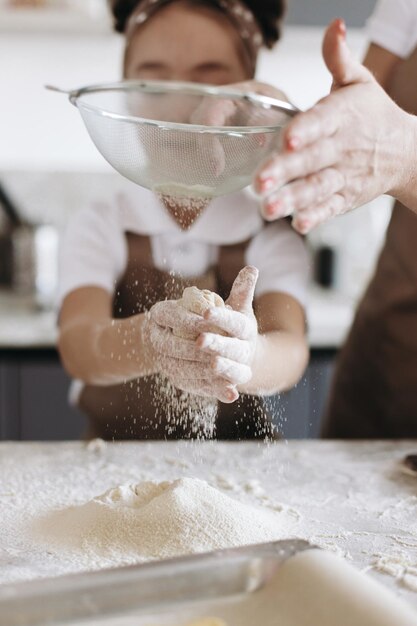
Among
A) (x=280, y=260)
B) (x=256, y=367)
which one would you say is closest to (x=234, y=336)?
(x=256, y=367)

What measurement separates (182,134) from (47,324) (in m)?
1.05

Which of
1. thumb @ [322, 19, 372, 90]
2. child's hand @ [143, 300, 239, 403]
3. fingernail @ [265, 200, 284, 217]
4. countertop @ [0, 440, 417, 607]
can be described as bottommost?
countertop @ [0, 440, 417, 607]

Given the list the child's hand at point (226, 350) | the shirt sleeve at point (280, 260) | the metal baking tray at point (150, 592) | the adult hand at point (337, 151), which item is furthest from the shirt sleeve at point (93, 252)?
the metal baking tray at point (150, 592)

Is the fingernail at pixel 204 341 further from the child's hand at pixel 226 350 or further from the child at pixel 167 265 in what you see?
the child at pixel 167 265

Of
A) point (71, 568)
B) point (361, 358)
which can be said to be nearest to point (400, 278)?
point (361, 358)

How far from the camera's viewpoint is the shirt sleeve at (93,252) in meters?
1.42

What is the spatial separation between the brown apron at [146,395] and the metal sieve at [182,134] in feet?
0.99

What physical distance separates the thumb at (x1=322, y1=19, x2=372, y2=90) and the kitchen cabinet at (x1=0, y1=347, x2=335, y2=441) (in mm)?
1046

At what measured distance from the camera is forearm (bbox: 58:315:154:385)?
3.55 ft

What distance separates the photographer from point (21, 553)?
32.6 inches

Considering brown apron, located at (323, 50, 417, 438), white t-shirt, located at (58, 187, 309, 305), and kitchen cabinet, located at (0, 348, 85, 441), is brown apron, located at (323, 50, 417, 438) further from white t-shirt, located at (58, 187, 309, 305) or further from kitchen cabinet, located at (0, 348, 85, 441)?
kitchen cabinet, located at (0, 348, 85, 441)

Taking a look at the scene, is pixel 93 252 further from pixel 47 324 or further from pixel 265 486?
pixel 265 486

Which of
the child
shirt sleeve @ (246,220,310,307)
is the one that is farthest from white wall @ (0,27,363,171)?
shirt sleeve @ (246,220,310,307)

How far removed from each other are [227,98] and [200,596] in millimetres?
520
